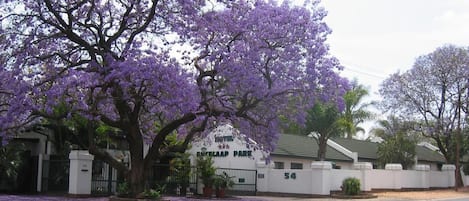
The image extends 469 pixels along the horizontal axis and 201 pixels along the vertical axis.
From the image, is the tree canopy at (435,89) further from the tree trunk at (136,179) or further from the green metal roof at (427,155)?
the tree trunk at (136,179)

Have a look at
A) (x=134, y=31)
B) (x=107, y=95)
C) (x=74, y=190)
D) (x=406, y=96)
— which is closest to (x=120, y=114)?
(x=107, y=95)

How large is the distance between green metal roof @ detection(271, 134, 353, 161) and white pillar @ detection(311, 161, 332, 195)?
4.16 m

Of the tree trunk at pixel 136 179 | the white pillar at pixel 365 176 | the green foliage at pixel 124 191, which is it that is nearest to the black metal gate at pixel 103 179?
the green foliage at pixel 124 191

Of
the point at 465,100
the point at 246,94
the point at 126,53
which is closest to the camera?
the point at 126,53

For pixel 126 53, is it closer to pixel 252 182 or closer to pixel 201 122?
pixel 201 122

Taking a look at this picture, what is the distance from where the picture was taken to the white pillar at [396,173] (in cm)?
3634

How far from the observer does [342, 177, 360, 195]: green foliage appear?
3000cm

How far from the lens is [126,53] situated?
18438 mm

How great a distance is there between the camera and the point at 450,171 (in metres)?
43.8

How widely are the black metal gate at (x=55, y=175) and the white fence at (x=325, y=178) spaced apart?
35.1ft

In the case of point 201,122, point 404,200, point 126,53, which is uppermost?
point 126,53

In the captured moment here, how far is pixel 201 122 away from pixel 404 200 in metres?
12.6

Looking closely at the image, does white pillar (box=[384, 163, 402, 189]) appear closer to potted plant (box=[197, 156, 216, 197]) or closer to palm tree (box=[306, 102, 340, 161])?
palm tree (box=[306, 102, 340, 161])

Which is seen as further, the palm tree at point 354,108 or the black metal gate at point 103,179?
the palm tree at point 354,108
